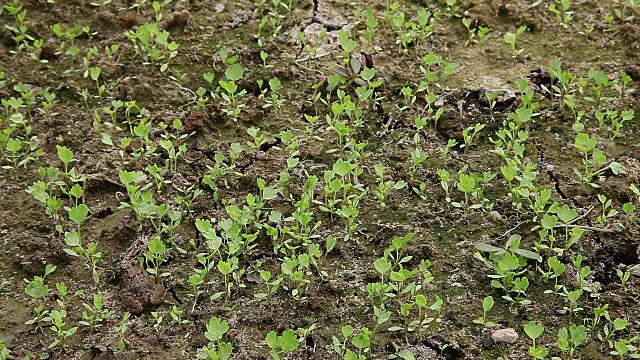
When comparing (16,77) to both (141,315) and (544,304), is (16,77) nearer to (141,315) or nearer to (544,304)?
(141,315)

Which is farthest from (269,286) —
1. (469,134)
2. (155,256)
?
(469,134)

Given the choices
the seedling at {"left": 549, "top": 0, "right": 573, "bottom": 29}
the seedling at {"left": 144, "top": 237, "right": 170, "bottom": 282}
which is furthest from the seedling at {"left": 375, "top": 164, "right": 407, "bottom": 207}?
the seedling at {"left": 549, "top": 0, "right": 573, "bottom": 29}

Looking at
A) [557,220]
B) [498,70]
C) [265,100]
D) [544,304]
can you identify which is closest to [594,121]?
[498,70]

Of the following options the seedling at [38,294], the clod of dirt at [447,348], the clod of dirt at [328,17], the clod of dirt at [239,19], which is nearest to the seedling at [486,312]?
the clod of dirt at [447,348]

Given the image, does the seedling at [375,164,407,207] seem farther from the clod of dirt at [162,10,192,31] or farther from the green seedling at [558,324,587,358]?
the clod of dirt at [162,10,192,31]

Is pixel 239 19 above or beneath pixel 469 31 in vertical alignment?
beneath

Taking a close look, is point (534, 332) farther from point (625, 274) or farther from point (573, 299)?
point (625, 274)

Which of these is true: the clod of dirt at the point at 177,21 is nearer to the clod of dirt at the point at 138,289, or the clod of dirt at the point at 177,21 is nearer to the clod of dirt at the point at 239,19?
the clod of dirt at the point at 239,19
